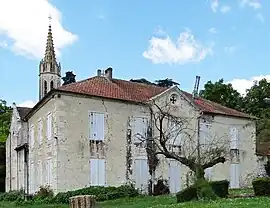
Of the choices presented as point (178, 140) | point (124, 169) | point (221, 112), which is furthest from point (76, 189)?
point (221, 112)

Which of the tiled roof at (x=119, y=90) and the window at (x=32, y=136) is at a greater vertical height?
the tiled roof at (x=119, y=90)

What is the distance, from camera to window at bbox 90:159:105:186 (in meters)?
33.2

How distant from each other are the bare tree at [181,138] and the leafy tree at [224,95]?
2445cm

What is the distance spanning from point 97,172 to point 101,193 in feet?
7.98

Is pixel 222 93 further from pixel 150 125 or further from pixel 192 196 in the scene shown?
pixel 192 196

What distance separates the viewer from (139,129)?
3612 cm

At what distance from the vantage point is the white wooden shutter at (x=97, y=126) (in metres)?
33.8

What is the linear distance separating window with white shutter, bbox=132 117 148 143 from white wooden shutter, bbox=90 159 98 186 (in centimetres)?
386

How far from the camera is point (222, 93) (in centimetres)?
6462

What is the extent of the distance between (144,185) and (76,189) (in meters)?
5.73

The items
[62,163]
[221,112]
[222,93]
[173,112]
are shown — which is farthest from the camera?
[222,93]

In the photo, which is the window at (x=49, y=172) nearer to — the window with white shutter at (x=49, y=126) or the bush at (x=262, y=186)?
the window with white shutter at (x=49, y=126)

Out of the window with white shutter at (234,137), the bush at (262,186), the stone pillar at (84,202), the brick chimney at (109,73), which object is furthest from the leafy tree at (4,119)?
the stone pillar at (84,202)

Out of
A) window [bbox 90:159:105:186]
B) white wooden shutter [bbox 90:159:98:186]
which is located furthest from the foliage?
white wooden shutter [bbox 90:159:98:186]
